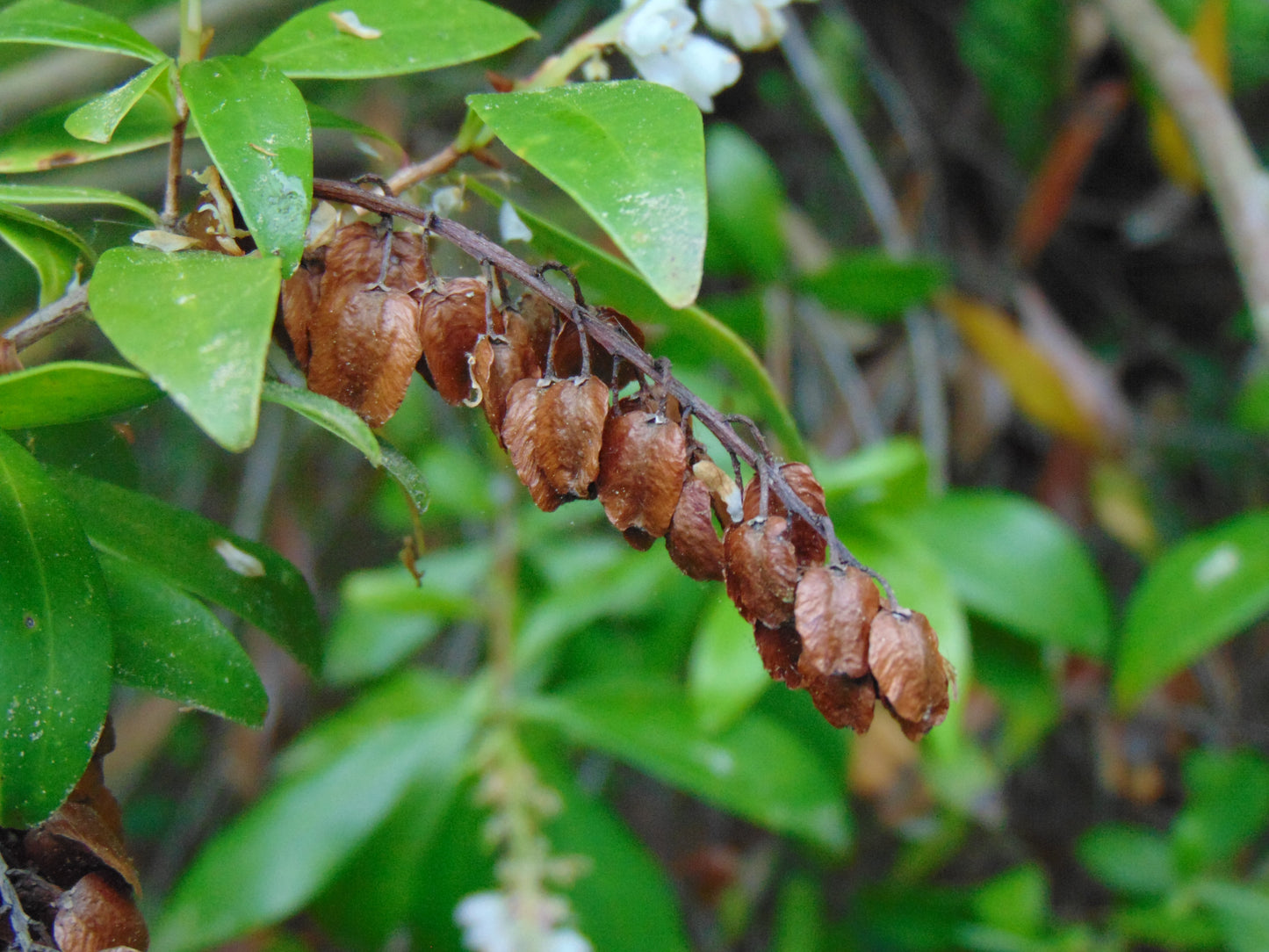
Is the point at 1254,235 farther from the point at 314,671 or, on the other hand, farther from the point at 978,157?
the point at 314,671

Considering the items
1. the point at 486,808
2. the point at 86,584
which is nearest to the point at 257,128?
the point at 86,584

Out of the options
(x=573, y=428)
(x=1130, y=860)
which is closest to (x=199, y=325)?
(x=573, y=428)

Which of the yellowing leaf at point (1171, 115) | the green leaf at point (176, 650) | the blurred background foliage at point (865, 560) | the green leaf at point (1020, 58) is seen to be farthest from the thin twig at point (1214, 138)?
the green leaf at point (176, 650)

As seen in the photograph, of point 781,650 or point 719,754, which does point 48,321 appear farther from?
point 719,754

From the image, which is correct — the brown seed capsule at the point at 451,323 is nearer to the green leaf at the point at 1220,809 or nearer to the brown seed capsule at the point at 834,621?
the brown seed capsule at the point at 834,621

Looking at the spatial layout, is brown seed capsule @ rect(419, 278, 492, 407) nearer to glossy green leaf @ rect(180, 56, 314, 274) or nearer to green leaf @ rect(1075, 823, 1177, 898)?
glossy green leaf @ rect(180, 56, 314, 274)

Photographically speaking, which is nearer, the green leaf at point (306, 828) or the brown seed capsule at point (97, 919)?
the brown seed capsule at point (97, 919)
